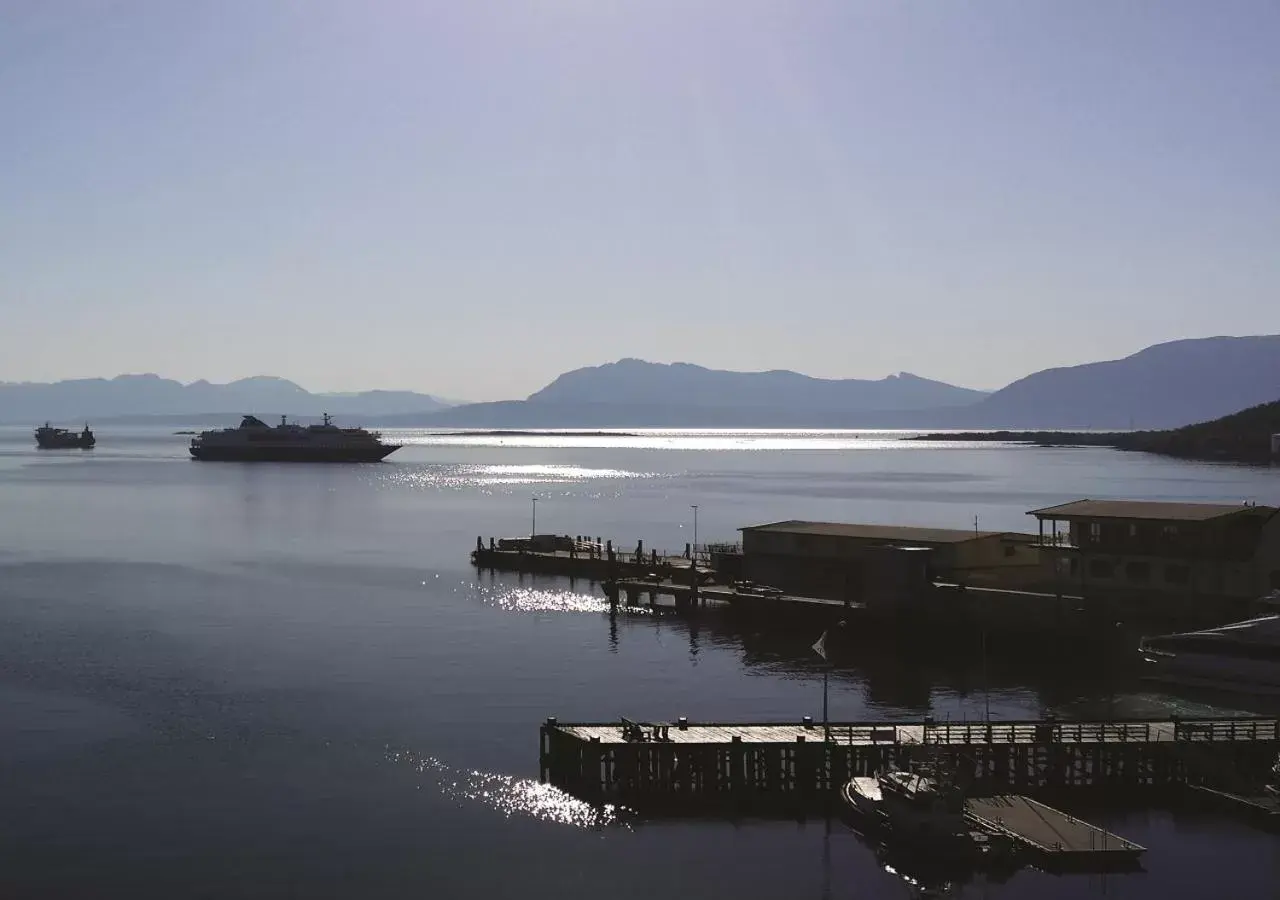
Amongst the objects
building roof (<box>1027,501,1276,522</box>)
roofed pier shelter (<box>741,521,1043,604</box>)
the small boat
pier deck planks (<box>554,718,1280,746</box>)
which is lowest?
pier deck planks (<box>554,718,1280,746</box>)

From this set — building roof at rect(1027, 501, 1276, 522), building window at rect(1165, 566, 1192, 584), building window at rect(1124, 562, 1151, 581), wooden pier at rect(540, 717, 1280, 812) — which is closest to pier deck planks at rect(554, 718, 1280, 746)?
wooden pier at rect(540, 717, 1280, 812)

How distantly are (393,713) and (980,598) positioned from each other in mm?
27386

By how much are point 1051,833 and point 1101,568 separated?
1128 inches

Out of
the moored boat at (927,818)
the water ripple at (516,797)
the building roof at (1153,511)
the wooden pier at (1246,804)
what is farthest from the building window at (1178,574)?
the water ripple at (516,797)

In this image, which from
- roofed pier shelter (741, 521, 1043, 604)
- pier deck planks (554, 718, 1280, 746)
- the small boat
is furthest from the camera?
roofed pier shelter (741, 521, 1043, 604)

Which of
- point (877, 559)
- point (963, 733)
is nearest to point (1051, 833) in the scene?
point (963, 733)

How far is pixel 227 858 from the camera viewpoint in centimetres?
3169

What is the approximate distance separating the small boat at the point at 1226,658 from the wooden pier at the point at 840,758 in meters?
7.89

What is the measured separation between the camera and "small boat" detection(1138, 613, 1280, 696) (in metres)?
45.9

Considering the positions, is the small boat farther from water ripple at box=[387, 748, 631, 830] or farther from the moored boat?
water ripple at box=[387, 748, 631, 830]

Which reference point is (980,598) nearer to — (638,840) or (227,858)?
(638,840)

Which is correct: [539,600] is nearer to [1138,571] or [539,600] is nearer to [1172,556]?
[1138,571]

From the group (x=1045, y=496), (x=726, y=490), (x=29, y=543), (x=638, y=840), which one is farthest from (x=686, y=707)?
(x=726, y=490)

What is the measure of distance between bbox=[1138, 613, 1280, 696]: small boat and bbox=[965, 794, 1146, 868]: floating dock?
50.5 feet
